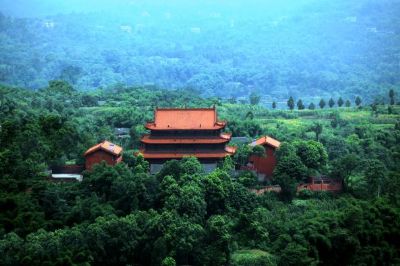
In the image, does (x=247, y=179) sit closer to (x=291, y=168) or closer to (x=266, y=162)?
(x=291, y=168)

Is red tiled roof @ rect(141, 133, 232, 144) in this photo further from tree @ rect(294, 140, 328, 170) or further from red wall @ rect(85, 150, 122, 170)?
tree @ rect(294, 140, 328, 170)

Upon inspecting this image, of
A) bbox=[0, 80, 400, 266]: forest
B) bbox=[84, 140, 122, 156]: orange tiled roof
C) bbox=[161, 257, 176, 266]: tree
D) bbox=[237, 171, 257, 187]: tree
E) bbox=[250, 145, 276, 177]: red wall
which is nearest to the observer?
bbox=[161, 257, 176, 266]: tree

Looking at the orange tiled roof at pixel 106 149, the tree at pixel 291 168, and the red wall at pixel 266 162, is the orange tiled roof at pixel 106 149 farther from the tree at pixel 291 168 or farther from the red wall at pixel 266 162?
the tree at pixel 291 168

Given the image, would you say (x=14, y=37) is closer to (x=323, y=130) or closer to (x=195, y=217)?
(x=323, y=130)

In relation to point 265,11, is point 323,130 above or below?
below

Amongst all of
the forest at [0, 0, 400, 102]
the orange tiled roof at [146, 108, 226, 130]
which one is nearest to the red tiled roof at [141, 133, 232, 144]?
the orange tiled roof at [146, 108, 226, 130]

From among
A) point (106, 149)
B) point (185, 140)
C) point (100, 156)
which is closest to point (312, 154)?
point (185, 140)

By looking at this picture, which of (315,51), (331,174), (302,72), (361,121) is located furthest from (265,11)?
(331,174)
